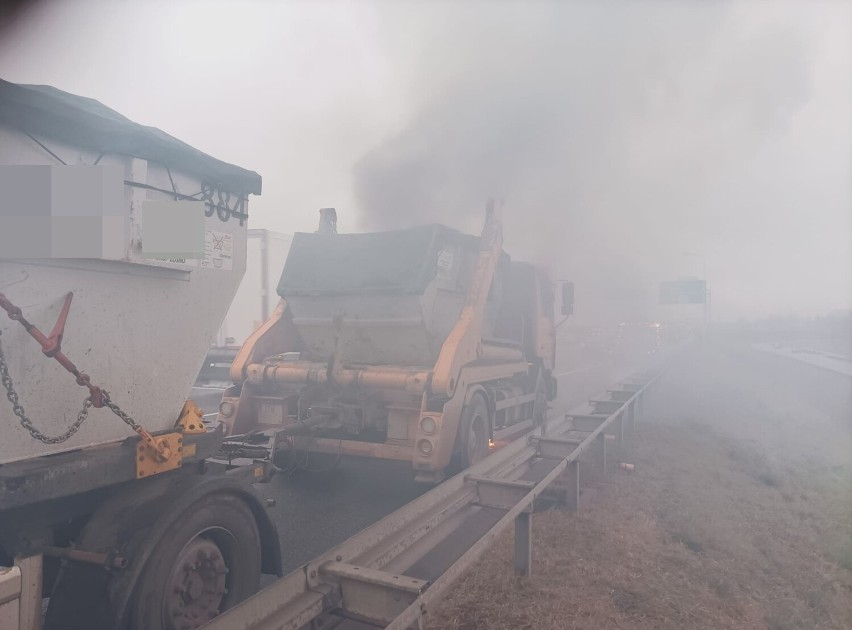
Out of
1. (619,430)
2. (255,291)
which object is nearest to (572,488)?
(619,430)

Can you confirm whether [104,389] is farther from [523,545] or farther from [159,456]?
[523,545]

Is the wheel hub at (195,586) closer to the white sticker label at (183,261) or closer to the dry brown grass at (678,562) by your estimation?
the dry brown grass at (678,562)

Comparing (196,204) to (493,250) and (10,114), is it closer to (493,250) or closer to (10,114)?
(10,114)

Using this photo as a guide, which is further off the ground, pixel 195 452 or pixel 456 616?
pixel 195 452

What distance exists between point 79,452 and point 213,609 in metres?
1.05

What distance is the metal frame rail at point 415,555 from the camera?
2.40 metres

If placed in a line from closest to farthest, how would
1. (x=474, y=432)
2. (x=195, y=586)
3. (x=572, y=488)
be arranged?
(x=195, y=586)
(x=572, y=488)
(x=474, y=432)

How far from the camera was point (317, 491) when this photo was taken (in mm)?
5918

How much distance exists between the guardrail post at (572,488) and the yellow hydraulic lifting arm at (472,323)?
1337 mm

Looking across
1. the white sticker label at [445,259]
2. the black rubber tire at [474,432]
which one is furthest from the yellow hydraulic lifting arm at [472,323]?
the black rubber tire at [474,432]

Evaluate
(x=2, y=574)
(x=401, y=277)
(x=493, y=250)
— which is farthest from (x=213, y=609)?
(x=493, y=250)

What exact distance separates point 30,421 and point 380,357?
3.96 meters

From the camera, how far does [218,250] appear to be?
125 inches

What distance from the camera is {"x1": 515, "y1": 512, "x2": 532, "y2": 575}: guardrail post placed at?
3798 mm
